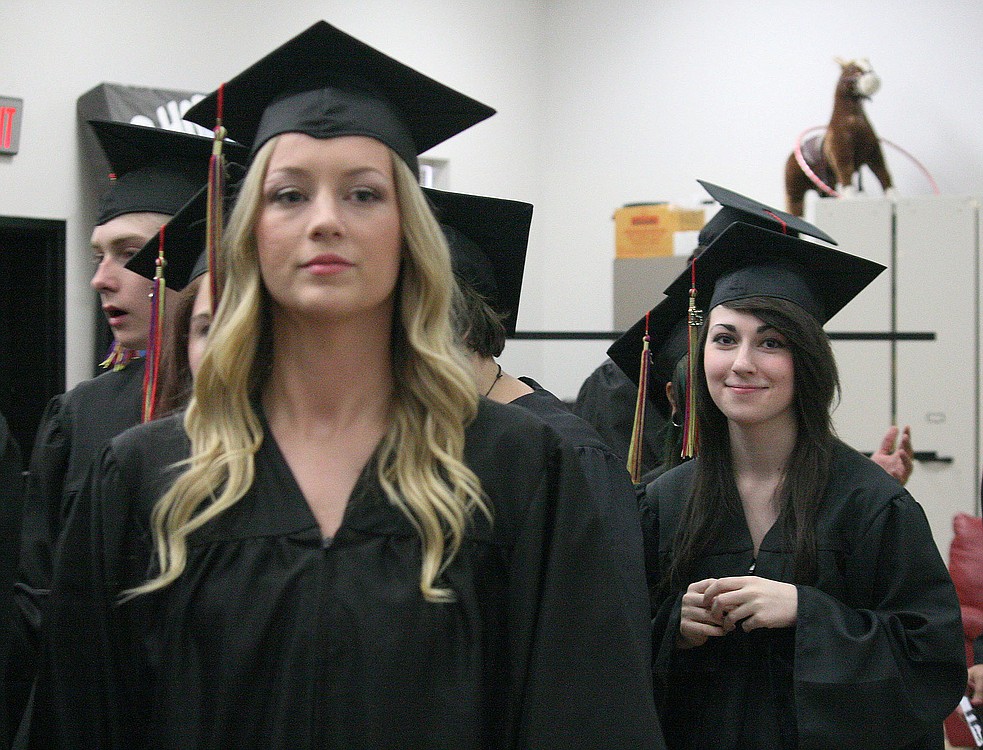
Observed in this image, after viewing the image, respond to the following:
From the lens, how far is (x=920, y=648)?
6.32 ft

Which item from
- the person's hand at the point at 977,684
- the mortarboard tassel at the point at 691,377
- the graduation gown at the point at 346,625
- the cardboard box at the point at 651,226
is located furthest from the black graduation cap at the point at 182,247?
the cardboard box at the point at 651,226

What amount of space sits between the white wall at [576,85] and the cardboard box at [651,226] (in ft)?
2.02

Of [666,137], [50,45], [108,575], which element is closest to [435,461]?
[108,575]

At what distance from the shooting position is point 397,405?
4.92 feet

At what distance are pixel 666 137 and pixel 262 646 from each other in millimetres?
6590

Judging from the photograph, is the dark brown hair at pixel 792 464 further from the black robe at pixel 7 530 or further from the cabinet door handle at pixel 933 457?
the cabinet door handle at pixel 933 457

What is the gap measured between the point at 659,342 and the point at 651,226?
383cm

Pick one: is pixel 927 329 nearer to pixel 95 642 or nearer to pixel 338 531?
pixel 338 531

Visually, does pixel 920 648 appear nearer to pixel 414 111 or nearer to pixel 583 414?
pixel 414 111

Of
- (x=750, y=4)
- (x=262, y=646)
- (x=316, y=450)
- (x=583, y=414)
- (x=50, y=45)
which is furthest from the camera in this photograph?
(x=750, y=4)

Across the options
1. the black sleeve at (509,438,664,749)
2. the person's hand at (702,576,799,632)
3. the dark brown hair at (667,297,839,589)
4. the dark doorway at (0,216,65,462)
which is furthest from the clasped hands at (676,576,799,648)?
the dark doorway at (0,216,65,462)

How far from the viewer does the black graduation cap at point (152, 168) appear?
2449 millimetres

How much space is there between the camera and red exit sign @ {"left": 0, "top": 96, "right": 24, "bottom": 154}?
554cm

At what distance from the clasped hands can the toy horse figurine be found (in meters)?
4.18
